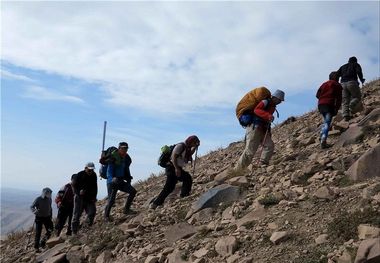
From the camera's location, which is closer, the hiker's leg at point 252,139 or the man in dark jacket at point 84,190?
the hiker's leg at point 252,139

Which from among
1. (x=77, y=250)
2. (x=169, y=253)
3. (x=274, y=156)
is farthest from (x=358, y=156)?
(x=77, y=250)

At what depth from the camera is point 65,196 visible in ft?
40.6

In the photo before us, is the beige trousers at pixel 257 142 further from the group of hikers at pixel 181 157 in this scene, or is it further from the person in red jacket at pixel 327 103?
the person in red jacket at pixel 327 103

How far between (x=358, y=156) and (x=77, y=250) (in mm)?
6489

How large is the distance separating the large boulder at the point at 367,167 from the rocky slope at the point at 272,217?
0.02 m

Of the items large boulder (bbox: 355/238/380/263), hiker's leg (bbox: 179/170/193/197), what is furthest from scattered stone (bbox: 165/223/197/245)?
large boulder (bbox: 355/238/380/263)

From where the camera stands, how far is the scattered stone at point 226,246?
23.5ft

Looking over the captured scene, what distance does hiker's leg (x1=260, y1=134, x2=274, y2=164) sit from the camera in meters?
10.8

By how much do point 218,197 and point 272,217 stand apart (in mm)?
2096

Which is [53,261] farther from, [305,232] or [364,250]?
[364,250]

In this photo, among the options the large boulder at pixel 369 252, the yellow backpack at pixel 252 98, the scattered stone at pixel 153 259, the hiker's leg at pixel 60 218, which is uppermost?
the yellow backpack at pixel 252 98

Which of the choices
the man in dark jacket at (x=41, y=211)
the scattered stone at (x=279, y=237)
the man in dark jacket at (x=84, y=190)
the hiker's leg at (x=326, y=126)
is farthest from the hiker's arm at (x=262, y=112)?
the man in dark jacket at (x=41, y=211)

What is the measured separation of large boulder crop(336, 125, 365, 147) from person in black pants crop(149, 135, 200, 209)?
11.2 ft

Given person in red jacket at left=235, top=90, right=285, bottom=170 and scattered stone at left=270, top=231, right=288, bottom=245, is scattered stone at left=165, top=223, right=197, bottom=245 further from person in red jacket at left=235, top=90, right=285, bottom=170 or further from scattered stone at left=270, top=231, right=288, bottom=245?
person in red jacket at left=235, top=90, right=285, bottom=170
